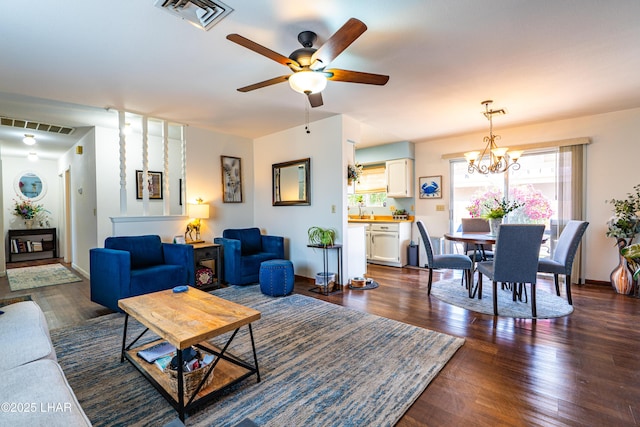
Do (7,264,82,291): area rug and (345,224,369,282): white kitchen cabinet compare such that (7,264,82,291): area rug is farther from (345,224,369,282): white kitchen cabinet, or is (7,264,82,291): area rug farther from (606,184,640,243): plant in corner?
(606,184,640,243): plant in corner

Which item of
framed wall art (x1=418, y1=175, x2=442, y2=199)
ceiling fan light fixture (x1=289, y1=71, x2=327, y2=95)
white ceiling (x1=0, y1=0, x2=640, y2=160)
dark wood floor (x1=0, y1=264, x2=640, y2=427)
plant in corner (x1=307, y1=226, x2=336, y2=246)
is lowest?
dark wood floor (x1=0, y1=264, x2=640, y2=427)

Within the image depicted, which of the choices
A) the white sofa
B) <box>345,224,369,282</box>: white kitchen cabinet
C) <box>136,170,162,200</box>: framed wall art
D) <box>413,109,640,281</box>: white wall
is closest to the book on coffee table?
the white sofa

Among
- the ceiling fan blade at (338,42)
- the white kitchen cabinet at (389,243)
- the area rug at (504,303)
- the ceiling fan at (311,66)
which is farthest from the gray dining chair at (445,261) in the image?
the ceiling fan blade at (338,42)

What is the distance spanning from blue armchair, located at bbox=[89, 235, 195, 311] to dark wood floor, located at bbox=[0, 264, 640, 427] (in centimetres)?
41

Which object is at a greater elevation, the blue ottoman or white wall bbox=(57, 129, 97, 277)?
white wall bbox=(57, 129, 97, 277)

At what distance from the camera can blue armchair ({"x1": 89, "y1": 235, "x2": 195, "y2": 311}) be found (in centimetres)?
301

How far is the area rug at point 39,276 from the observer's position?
4.44 m

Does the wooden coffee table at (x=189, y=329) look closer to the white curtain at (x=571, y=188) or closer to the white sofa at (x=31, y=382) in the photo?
the white sofa at (x=31, y=382)

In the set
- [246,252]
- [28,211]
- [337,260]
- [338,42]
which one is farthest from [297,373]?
[28,211]

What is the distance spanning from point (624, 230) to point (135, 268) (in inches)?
242

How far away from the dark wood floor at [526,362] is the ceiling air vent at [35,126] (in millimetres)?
2544

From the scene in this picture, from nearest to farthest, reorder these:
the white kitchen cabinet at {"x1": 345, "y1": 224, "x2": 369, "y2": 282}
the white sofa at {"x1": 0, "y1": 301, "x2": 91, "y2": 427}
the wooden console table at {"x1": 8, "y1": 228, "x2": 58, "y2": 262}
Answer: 1. the white sofa at {"x1": 0, "y1": 301, "x2": 91, "y2": 427}
2. the white kitchen cabinet at {"x1": 345, "y1": 224, "x2": 369, "y2": 282}
3. the wooden console table at {"x1": 8, "y1": 228, "x2": 58, "y2": 262}

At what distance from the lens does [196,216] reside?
4.37 metres

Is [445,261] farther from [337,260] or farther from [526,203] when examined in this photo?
[526,203]
